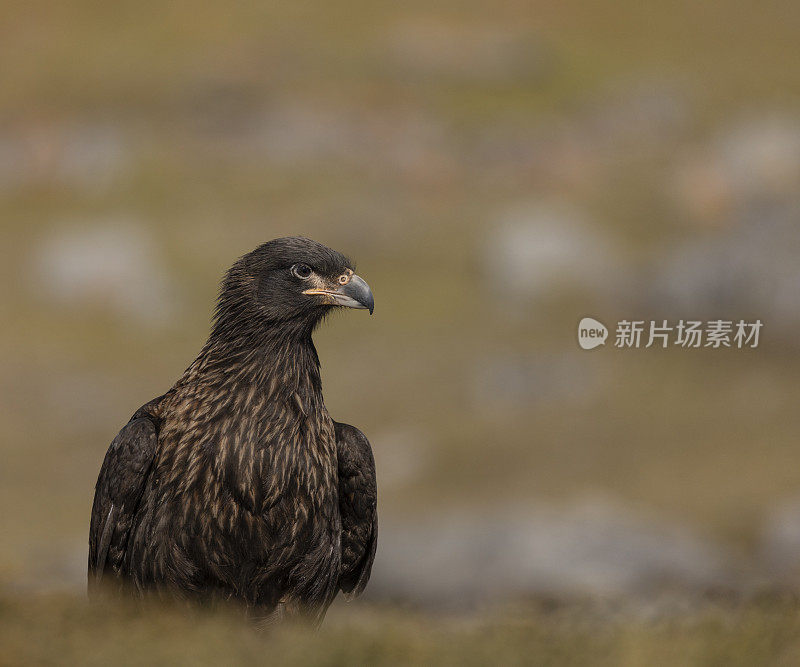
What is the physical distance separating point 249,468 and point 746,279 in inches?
1392

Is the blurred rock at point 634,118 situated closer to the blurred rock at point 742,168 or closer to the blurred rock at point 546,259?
the blurred rock at point 742,168

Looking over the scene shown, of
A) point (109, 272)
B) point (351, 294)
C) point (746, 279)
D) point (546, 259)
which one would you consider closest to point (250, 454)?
point (351, 294)

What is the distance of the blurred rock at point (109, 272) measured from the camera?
164 feet

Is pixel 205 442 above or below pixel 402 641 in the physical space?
above

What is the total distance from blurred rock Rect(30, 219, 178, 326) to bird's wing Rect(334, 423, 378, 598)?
40.3 meters

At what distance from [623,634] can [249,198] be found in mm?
51557

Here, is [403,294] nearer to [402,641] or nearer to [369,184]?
[369,184]

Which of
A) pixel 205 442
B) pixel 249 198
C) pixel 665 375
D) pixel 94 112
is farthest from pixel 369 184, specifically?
pixel 205 442

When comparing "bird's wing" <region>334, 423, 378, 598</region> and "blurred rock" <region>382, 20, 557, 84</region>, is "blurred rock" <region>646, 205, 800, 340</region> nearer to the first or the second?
"blurred rock" <region>382, 20, 557, 84</region>

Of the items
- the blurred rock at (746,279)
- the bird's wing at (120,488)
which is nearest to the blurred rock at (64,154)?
the blurred rock at (746,279)

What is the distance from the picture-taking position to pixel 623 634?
6012mm

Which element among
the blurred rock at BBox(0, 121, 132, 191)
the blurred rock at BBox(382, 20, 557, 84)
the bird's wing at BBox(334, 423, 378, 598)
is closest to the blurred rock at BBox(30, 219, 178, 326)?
the blurred rock at BBox(0, 121, 132, 191)

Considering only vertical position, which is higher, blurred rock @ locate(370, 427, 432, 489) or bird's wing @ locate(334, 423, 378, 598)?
blurred rock @ locate(370, 427, 432, 489)

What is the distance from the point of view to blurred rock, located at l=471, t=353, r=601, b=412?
41594 mm
